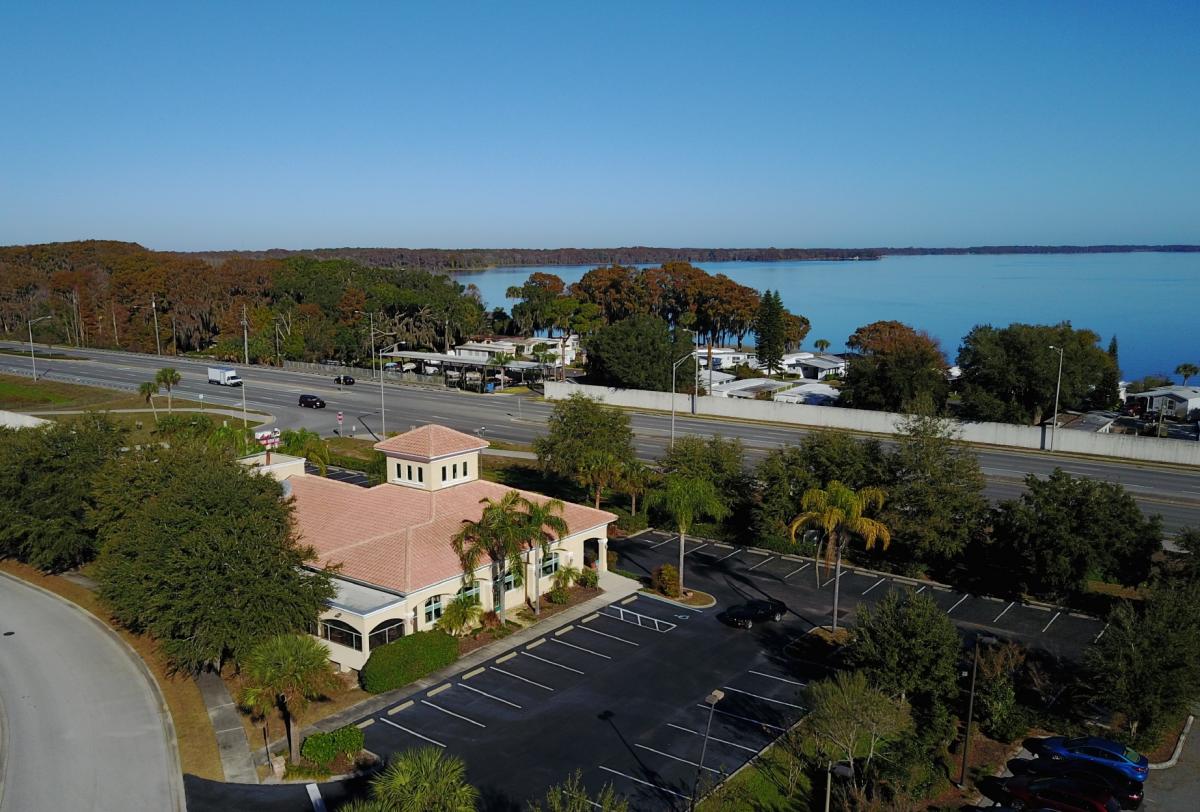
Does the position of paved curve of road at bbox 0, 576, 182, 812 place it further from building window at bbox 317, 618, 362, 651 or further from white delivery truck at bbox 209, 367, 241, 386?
white delivery truck at bbox 209, 367, 241, 386

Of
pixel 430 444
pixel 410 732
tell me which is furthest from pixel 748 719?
pixel 430 444

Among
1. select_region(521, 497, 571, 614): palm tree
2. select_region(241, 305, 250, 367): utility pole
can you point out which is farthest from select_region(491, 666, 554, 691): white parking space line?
select_region(241, 305, 250, 367): utility pole

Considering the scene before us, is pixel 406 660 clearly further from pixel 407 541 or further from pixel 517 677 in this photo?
pixel 407 541

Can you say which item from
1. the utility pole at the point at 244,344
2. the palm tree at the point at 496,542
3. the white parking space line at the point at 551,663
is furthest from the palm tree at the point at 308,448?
the utility pole at the point at 244,344

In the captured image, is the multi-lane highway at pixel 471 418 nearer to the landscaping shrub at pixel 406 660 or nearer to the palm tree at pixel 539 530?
the palm tree at pixel 539 530

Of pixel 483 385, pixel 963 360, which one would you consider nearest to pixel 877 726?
pixel 963 360
